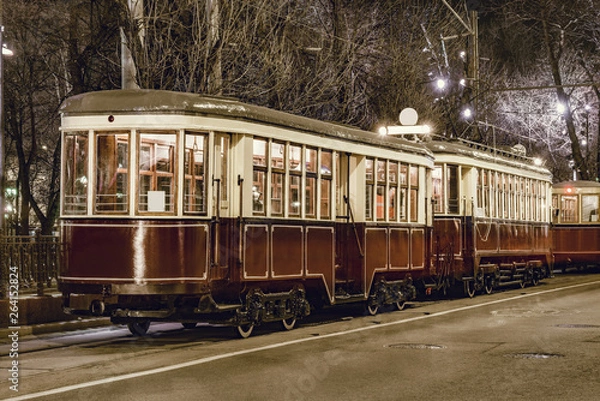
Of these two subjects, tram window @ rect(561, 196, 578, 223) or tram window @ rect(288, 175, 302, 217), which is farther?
tram window @ rect(561, 196, 578, 223)

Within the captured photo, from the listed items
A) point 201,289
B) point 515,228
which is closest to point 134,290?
point 201,289

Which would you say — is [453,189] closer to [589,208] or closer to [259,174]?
[259,174]

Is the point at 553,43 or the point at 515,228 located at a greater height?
the point at 553,43

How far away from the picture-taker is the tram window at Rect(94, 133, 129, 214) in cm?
1390

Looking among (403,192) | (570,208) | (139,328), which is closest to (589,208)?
(570,208)

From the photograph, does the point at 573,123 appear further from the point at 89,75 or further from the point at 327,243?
the point at 327,243

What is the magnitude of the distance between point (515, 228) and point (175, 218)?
1632cm

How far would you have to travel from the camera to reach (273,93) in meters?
23.9

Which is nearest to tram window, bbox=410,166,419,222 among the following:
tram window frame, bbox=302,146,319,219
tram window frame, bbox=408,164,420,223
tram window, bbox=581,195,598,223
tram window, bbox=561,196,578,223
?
tram window frame, bbox=408,164,420,223

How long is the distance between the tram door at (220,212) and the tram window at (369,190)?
4589mm

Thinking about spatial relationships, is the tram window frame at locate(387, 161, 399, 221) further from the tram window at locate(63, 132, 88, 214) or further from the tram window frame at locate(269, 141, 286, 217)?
the tram window at locate(63, 132, 88, 214)

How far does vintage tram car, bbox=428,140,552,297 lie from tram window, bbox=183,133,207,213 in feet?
29.7

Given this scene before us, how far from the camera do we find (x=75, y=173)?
14.2 metres

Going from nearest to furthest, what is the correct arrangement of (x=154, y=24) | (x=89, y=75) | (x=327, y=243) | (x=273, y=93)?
1. (x=327, y=243)
2. (x=154, y=24)
3. (x=273, y=93)
4. (x=89, y=75)
